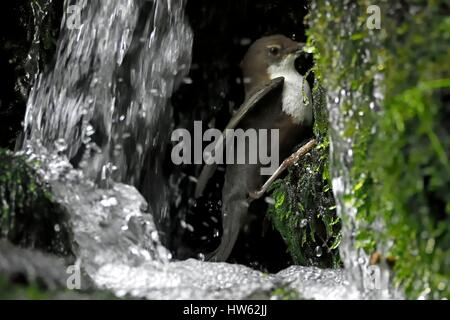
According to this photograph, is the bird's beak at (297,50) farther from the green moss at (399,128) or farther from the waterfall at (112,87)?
the green moss at (399,128)

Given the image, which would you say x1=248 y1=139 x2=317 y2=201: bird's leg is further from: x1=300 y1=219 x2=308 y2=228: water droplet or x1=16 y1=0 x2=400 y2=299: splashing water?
x1=16 y1=0 x2=400 y2=299: splashing water

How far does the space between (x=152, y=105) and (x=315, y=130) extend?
2.53 feet

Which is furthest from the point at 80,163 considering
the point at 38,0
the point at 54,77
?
the point at 38,0

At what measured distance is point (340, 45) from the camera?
5.82ft

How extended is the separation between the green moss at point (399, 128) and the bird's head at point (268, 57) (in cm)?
164

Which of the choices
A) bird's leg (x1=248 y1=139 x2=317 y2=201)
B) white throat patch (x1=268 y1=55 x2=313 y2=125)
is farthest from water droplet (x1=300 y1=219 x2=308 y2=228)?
white throat patch (x1=268 y1=55 x2=313 y2=125)

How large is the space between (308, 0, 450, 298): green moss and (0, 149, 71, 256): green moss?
0.84 m

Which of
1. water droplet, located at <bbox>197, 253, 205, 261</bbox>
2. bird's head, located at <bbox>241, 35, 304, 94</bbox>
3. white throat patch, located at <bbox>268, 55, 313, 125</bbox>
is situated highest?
bird's head, located at <bbox>241, 35, 304, 94</bbox>

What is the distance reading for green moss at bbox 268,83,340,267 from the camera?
3223 millimetres

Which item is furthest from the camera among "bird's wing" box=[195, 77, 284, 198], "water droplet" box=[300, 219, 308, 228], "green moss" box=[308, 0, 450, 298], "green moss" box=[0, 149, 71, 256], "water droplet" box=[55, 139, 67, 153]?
"water droplet" box=[300, 219, 308, 228]

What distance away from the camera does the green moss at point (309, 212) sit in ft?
10.6

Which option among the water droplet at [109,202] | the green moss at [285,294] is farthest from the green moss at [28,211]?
the green moss at [285,294]

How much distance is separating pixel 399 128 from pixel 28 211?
1046 mm

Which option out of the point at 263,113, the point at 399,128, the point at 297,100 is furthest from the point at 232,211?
the point at 399,128
